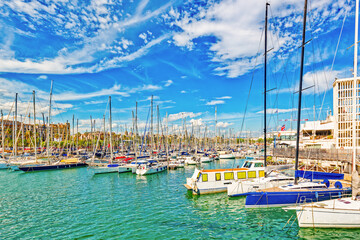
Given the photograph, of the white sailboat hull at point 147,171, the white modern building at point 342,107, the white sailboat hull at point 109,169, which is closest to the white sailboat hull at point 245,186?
the white sailboat hull at point 147,171

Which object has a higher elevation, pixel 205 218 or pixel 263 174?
pixel 263 174

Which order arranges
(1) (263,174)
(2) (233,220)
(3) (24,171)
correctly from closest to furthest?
(2) (233,220) → (1) (263,174) → (3) (24,171)

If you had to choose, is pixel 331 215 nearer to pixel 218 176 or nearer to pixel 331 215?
pixel 331 215

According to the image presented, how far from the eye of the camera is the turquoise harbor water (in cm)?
1614

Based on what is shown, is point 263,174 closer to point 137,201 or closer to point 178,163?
point 137,201

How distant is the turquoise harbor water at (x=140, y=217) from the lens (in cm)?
1614

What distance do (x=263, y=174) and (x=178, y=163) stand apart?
3101 centimetres

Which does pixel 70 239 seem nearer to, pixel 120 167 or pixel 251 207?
pixel 251 207

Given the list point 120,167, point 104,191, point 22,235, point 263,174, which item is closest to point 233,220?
point 263,174

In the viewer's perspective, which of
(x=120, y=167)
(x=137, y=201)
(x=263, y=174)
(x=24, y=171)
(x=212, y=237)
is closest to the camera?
(x=212, y=237)

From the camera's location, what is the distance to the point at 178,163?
56.5 meters

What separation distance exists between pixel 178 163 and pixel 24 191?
34208mm

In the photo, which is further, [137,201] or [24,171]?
[24,171]

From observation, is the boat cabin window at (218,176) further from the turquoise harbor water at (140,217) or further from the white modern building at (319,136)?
the white modern building at (319,136)
